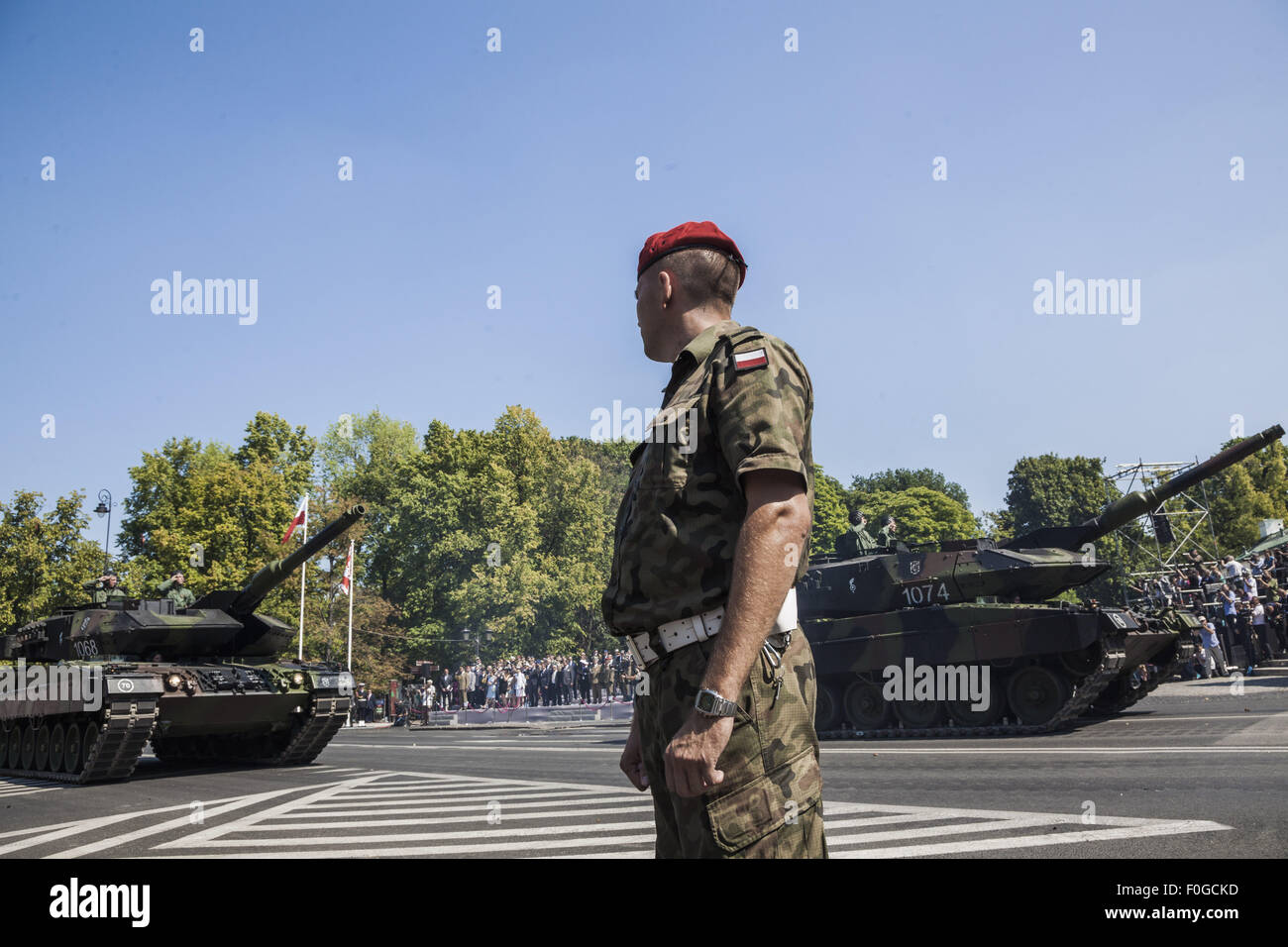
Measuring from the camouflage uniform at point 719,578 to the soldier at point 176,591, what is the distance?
52.2 ft

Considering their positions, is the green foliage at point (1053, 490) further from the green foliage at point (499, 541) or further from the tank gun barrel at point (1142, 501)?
the tank gun barrel at point (1142, 501)

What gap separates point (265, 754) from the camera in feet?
51.3

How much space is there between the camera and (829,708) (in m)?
18.4

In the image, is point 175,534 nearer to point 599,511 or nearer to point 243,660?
point 599,511

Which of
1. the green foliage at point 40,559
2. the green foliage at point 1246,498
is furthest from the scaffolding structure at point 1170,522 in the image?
the green foliage at point 40,559

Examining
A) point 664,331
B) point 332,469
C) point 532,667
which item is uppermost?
point 332,469

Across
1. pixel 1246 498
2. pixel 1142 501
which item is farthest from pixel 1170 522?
pixel 1142 501

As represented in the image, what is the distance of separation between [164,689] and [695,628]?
12750mm

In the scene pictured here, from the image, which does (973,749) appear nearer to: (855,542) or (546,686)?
(855,542)

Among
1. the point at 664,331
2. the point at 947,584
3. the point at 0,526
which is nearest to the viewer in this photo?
the point at 664,331

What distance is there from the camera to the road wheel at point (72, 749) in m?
13.7

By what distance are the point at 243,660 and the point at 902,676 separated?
1074 centimetres

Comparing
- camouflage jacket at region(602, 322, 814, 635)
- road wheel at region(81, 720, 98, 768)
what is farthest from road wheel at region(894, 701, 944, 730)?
camouflage jacket at region(602, 322, 814, 635)
